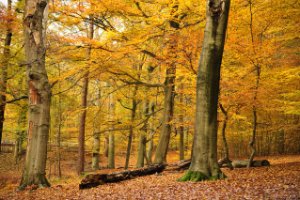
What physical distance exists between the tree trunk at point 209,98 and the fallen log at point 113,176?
2.60 m

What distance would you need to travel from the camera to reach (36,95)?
9.23 m

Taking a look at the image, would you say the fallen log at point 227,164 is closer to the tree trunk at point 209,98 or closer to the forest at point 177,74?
the forest at point 177,74

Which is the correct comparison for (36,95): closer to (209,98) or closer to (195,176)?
(209,98)

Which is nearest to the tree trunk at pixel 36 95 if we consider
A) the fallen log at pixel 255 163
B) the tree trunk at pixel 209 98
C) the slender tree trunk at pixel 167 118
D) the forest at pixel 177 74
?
the forest at pixel 177 74

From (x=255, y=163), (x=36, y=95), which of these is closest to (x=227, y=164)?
(x=255, y=163)

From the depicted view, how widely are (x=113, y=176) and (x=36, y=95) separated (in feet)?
11.9

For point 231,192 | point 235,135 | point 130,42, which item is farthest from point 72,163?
point 231,192

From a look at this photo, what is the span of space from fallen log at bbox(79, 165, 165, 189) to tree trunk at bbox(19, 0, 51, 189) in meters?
1.61

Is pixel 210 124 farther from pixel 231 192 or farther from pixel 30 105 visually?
pixel 30 105

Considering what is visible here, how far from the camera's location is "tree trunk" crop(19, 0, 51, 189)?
29.9 feet

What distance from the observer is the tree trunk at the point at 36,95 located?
911 centimetres

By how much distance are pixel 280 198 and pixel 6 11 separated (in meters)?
12.2

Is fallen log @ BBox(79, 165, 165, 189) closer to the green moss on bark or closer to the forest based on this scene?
the forest

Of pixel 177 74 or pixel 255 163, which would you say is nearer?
pixel 177 74
